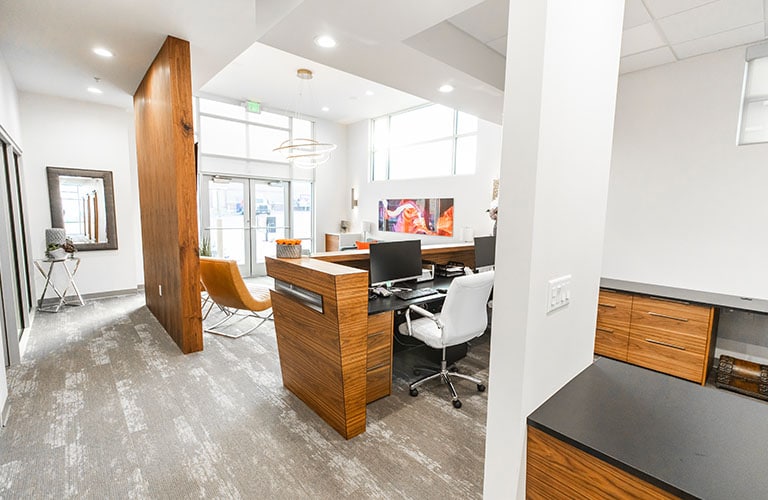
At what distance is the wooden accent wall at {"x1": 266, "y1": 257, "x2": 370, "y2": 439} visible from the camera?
81.0 inches

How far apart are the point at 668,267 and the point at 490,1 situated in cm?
277

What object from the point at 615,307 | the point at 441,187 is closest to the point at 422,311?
the point at 615,307

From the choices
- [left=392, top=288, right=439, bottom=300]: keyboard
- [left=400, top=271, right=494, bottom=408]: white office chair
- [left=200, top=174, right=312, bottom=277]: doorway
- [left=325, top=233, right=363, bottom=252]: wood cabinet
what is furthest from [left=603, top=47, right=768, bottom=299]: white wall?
[left=200, top=174, right=312, bottom=277]: doorway

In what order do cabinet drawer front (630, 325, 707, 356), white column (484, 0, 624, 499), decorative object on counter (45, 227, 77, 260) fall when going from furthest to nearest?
decorative object on counter (45, 227, 77, 260) < cabinet drawer front (630, 325, 707, 356) < white column (484, 0, 624, 499)

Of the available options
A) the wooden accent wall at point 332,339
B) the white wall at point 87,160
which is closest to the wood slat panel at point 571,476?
the wooden accent wall at point 332,339

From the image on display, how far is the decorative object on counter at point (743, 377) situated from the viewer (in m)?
2.66

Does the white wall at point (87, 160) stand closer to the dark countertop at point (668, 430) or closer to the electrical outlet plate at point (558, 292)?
the electrical outlet plate at point (558, 292)

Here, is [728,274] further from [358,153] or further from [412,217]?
[358,153]

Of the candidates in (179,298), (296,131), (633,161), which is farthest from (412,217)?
(179,298)

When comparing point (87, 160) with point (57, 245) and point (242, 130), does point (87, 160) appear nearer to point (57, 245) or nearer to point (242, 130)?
point (57, 245)

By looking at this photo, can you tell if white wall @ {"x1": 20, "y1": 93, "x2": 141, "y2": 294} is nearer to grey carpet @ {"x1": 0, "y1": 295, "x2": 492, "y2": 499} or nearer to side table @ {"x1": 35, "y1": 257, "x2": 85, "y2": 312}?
side table @ {"x1": 35, "y1": 257, "x2": 85, "y2": 312}

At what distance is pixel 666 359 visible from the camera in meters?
2.91

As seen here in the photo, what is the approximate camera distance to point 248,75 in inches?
224

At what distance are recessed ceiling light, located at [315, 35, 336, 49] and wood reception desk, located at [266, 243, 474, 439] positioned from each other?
5.46ft
